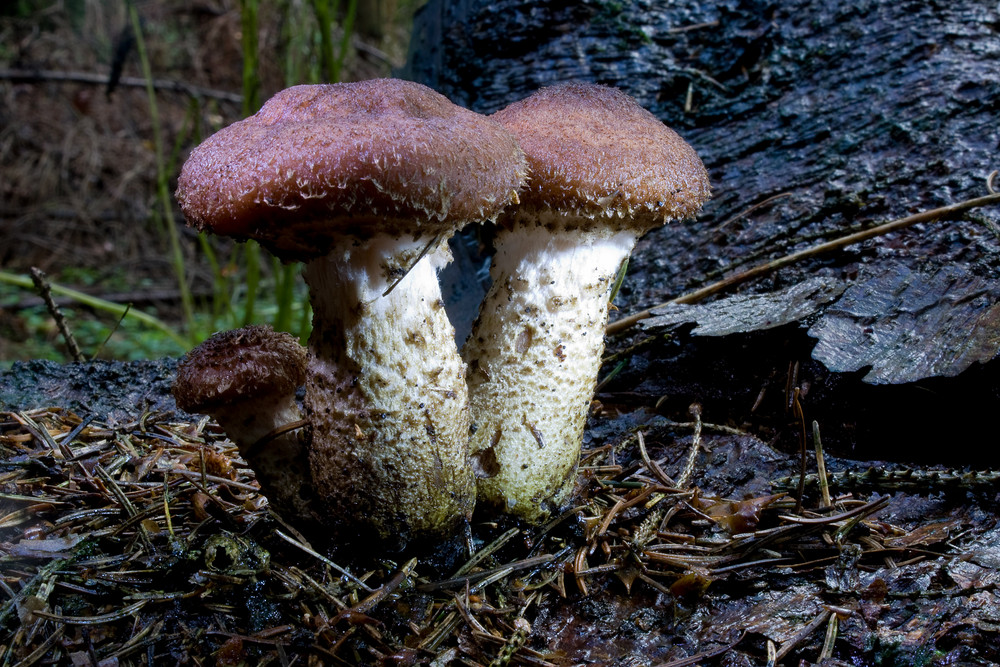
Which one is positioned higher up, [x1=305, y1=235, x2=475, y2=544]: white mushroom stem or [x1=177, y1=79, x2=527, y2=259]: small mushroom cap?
[x1=177, y1=79, x2=527, y2=259]: small mushroom cap

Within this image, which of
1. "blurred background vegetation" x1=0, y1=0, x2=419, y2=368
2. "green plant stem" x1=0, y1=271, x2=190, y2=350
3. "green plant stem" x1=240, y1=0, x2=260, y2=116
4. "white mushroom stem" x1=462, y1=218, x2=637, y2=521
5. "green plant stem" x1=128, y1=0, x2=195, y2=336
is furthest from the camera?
"blurred background vegetation" x1=0, y1=0, x2=419, y2=368

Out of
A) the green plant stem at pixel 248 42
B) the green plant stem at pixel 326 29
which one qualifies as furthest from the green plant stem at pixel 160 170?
the green plant stem at pixel 326 29

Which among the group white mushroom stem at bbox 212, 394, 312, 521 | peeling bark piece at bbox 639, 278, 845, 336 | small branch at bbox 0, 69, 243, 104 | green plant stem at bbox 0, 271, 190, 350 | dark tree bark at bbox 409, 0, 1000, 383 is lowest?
green plant stem at bbox 0, 271, 190, 350

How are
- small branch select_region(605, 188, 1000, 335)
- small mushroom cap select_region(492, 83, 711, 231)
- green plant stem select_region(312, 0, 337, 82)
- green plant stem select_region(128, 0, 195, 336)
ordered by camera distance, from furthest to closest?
green plant stem select_region(128, 0, 195, 336), green plant stem select_region(312, 0, 337, 82), small branch select_region(605, 188, 1000, 335), small mushroom cap select_region(492, 83, 711, 231)

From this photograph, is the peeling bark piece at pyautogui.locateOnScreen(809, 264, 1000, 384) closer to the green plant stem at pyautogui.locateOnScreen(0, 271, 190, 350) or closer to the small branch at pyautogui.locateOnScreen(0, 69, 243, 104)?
the green plant stem at pyautogui.locateOnScreen(0, 271, 190, 350)

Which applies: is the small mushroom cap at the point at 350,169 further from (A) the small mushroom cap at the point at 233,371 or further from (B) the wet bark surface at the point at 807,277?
(B) the wet bark surface at the point at 807,277

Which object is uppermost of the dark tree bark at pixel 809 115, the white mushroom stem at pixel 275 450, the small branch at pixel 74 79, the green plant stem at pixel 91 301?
the dark tree bark at pixel 809 115

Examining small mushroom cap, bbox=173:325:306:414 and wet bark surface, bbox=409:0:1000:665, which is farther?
small mushroom cap, bbox=173:325:306:414

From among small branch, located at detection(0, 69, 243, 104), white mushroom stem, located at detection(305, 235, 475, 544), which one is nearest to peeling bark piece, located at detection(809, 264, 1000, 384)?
white mushroom stem, located at detection(305, 235, 475, 544)
